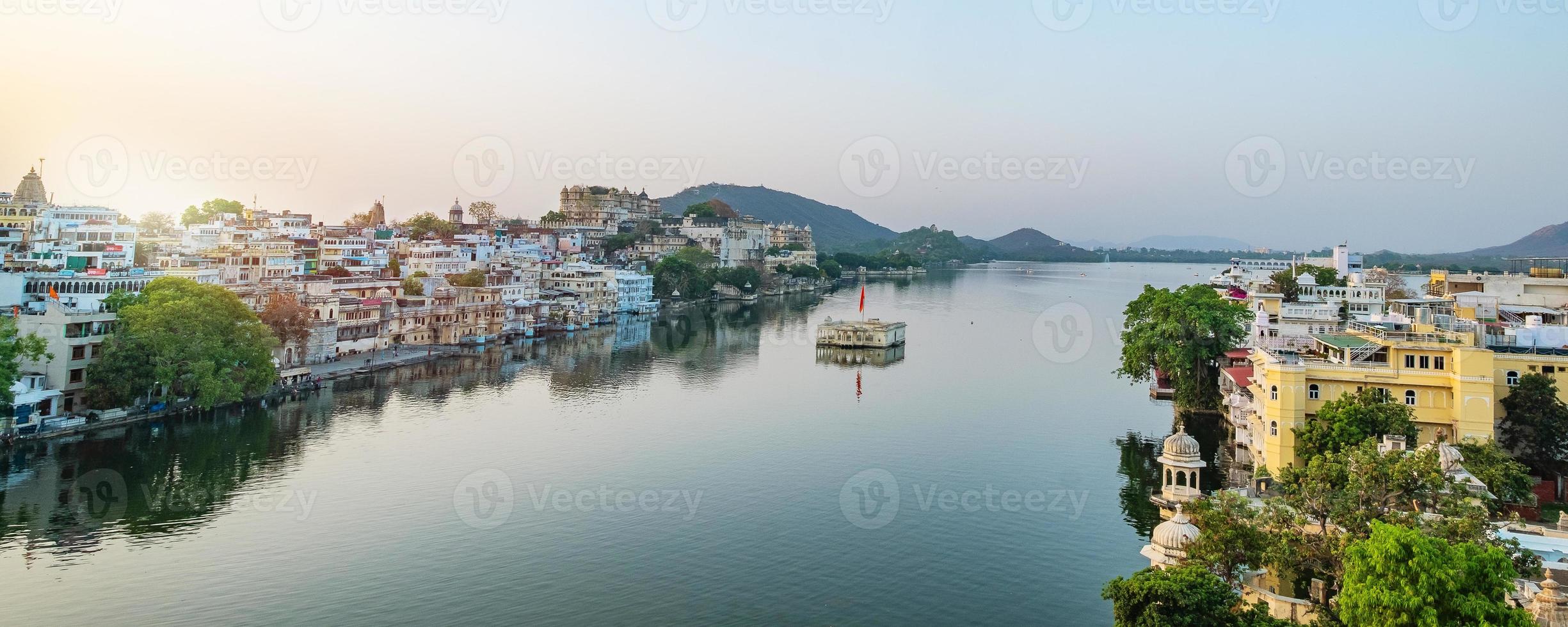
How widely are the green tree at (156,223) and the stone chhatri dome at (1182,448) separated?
42625mm

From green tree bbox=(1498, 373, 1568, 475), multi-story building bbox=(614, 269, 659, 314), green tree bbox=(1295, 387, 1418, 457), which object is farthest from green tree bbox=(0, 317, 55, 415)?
multi-story building bbox=(614, 269, 659, 314)

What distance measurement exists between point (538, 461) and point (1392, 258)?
4111 inches

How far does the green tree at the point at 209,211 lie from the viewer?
4588 cm

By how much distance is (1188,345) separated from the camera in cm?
2027

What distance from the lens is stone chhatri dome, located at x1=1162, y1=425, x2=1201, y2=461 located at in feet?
43.4

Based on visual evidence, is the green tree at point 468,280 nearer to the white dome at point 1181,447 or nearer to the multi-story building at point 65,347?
the multi-story building at point 65,347

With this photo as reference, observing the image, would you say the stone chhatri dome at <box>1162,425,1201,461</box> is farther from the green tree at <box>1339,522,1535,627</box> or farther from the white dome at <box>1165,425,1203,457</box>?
the green tree at <box>1339,522,1535,627</box>

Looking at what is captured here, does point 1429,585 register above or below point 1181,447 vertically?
above

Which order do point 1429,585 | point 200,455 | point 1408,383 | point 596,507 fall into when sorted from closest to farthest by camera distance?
point 1429,585 → point 1408,383 → point 596,507 → point 200,455

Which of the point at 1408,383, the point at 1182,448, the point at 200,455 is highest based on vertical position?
the point at 1408,383

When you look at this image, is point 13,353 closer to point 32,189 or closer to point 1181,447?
point 1181,447

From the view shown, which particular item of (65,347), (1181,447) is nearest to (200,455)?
(65,347)

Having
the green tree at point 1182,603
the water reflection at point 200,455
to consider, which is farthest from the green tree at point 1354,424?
the water reflection at point 200,455

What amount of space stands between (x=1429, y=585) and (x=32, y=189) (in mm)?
51441
